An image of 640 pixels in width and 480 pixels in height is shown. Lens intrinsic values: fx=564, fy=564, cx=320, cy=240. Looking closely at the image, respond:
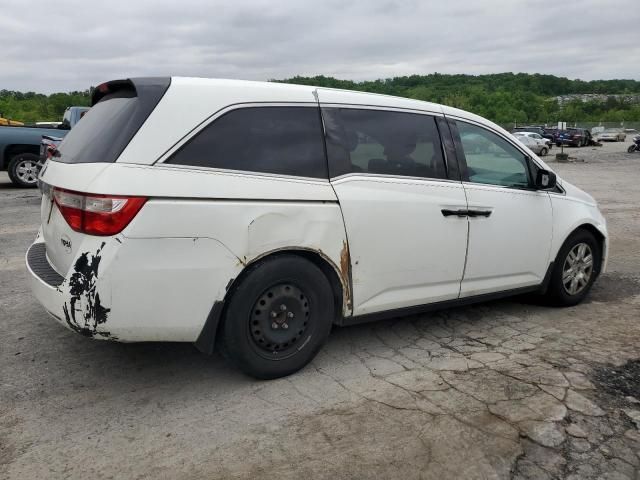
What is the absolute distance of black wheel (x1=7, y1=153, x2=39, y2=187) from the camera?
39.3 ft

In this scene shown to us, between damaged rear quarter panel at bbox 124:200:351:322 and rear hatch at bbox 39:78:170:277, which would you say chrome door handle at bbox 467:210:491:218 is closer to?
damaged rear quarter panel at bbox 124:200:351:322

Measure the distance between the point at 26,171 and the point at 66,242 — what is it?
10.5 m

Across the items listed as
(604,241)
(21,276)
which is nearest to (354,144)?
(604,241)

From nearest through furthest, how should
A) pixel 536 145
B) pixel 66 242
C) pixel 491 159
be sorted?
pixel 66 242 < pixel 491 159 < pixel 536 145

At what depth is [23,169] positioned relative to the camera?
478 inches

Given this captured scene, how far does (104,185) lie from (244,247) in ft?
2.53

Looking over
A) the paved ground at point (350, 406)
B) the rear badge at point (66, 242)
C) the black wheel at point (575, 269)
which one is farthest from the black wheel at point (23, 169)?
the black wheel at point (575, 269)

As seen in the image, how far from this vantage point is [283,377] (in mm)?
3402

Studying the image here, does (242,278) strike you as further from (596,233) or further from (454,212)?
(596,233)

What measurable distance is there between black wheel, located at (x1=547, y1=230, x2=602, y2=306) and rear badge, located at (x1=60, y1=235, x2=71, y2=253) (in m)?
3.74

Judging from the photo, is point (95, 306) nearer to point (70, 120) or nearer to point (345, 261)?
point (345, 261)

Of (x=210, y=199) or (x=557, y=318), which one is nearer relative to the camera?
(x=210, y=199)

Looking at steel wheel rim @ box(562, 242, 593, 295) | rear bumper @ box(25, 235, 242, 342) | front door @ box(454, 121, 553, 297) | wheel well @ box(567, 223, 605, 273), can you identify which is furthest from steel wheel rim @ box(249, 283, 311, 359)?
wheel well @ box(567, 223, 605, 273)

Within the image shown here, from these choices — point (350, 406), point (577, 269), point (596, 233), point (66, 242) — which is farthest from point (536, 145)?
point (66, 242)
